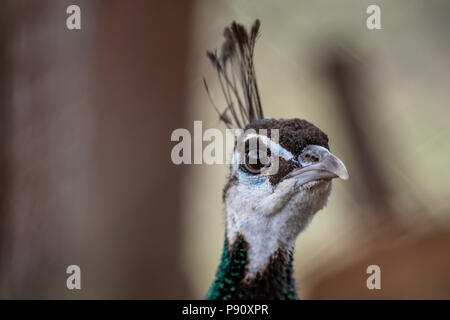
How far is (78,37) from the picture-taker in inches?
70.3

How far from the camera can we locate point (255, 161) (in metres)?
0.96

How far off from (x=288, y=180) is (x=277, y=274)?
0.22m

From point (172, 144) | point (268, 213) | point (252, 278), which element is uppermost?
point (172, 144)

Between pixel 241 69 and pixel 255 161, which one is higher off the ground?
pixel 241 69

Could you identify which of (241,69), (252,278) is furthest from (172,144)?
(252,278)

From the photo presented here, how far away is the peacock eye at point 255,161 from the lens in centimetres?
95

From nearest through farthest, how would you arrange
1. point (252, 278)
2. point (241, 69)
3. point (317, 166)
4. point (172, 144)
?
1. point (317, 166)
2. point (252, 278)
3. point (241, 69)
4. point (172, 144)

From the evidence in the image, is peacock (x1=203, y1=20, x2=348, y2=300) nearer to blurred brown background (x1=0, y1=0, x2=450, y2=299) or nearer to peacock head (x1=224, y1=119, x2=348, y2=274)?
peacock head (x1=224, y1=119, x2=348, y2=274)

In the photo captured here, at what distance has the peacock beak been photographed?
877mm

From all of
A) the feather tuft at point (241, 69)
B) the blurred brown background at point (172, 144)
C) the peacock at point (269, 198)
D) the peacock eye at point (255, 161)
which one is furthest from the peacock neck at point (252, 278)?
the blurred brown background at point (172, 144)

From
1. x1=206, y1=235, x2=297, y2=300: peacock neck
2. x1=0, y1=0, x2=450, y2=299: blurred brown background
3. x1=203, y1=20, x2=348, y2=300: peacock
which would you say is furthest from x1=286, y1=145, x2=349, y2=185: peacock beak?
x1=0, y1=0, x2=450, y2=299: blurred brown background

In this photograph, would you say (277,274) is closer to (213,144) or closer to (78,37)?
(213,144)

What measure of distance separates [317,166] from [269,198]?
4.7 inches

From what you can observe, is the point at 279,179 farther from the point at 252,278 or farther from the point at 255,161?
the point at 252,278
